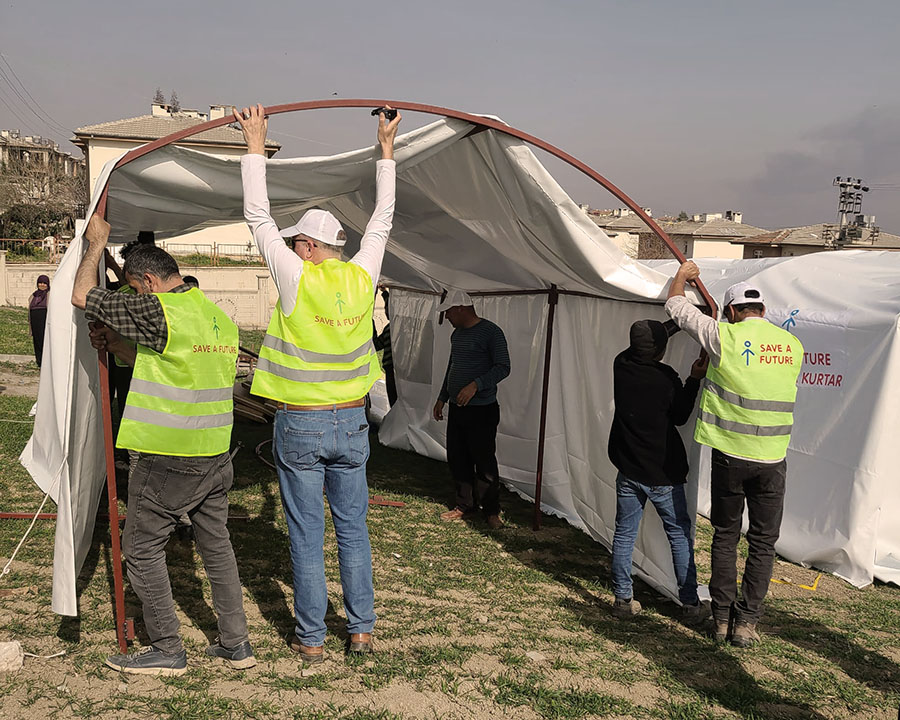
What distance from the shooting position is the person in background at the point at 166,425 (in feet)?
10.4

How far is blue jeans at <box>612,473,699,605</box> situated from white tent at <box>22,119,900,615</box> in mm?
150

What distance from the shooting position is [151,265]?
131 inches

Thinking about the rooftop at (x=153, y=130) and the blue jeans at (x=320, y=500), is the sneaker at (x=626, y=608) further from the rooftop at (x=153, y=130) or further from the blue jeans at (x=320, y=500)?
the rooftop at (x=153, y=130)

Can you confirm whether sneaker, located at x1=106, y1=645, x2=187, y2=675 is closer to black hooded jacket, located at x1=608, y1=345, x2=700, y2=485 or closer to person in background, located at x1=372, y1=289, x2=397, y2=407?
black hooded jacket, located at x1=608, y1=345, x2=700, y2=485

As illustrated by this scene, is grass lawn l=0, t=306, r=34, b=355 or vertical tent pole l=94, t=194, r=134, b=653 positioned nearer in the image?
vertical tent pole l=94, t=194, r=134, b=653

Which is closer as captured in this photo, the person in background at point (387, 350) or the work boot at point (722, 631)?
the work boot at point (722, 631)

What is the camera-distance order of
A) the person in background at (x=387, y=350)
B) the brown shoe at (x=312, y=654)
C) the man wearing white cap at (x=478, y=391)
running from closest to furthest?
the brown shoe at (x=312, y=654)
the man wearing white cap at (x=478, y=391)
the person in background at (x=387, y=350)

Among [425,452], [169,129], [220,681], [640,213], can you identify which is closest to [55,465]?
[220,681]

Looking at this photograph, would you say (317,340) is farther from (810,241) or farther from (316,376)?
(810,241)

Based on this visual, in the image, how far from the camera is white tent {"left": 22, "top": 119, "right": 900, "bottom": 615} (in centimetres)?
361

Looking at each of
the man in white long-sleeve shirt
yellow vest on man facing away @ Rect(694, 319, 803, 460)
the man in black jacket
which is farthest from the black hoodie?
the man in white long-sleeve shirt

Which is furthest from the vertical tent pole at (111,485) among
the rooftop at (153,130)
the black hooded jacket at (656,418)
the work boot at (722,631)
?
the rooftop at (153,130)

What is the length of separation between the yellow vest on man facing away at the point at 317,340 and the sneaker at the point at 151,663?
50.3 inches

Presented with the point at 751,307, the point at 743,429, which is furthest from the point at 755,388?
the point at 751,307
